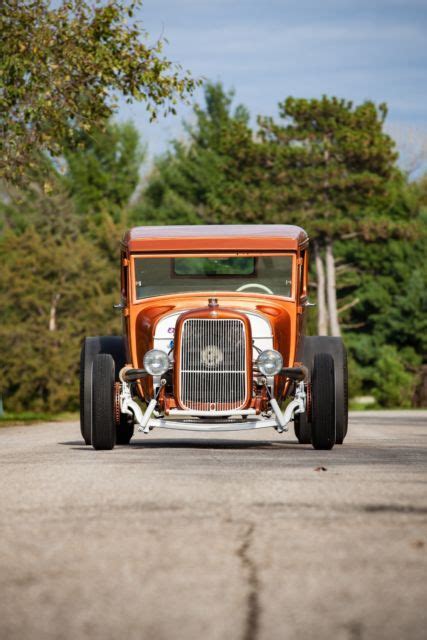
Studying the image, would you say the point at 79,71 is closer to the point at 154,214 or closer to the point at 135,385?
the point at 135,385

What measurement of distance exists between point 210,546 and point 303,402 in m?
→ 8.23

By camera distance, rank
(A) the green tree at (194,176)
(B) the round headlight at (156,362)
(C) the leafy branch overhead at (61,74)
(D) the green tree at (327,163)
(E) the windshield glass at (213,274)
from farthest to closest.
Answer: (A) the green tree at (194,176) < (D) the green tree at (327,163) < (C) the leafy branch overhead at (61,74) < (E) the windshield glass at (213,274) < (B) the round headlight at (156,362)

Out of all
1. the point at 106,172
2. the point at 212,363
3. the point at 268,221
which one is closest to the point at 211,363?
the point at 212,363

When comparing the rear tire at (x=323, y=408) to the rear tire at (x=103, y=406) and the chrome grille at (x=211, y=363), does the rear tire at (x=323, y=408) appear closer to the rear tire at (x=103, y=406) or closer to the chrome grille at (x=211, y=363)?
the chrome grille at (x=211, y=363)

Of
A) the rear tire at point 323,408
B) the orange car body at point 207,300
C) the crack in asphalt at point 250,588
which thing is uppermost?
the orange car body at point 207,300

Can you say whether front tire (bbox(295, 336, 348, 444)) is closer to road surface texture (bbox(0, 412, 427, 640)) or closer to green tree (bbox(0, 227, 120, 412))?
road surface texture (bbox(0, 412, 427, 640))

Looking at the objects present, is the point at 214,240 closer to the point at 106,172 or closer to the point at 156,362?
the point at 156,362

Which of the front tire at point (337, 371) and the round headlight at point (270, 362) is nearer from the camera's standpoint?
the round headlight at point (270, 362)

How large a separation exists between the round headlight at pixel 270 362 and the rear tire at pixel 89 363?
6.27ft

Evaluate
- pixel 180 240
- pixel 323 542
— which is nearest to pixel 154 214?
pixel 180 240

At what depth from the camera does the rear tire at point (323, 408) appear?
14570 mm

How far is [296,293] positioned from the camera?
52.7 feet

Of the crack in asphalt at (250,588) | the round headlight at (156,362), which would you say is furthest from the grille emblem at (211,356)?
the crack in asphalt at (250,588)

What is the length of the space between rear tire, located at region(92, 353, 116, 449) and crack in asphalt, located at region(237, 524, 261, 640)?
A: 24.5 ft
